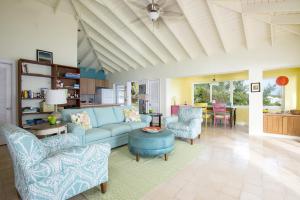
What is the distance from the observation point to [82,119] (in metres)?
3.37

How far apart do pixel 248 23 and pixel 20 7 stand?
5.83 meters

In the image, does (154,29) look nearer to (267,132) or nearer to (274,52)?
(274,52)

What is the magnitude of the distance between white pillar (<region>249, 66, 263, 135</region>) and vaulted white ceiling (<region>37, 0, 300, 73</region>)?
808 mm

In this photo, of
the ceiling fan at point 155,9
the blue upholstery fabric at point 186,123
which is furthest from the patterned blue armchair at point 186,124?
the ceiling fan at point 155,9

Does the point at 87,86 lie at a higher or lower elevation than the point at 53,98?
higher

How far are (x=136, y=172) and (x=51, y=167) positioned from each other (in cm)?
130

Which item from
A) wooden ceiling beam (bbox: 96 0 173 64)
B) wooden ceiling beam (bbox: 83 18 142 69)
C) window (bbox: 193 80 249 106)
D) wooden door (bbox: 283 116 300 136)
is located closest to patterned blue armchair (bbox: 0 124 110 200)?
wooden ceiling beam (bbox: 96 0 173 64)

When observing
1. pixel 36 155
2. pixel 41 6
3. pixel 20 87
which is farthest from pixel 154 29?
pixel 36 155

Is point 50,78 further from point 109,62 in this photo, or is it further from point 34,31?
point 109,62

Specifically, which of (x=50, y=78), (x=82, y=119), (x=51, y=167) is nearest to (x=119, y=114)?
(x=82, y=119)

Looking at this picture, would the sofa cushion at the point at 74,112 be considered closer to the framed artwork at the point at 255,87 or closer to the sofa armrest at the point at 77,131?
the sofa armrest at the point at 77,131

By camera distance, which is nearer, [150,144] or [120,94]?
[150,144]

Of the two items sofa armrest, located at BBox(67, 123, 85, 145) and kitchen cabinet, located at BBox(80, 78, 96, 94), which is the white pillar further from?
kitchen cabinet, located at BBox(80, 78, 96, 94)

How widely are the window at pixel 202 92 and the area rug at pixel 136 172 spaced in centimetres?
506
